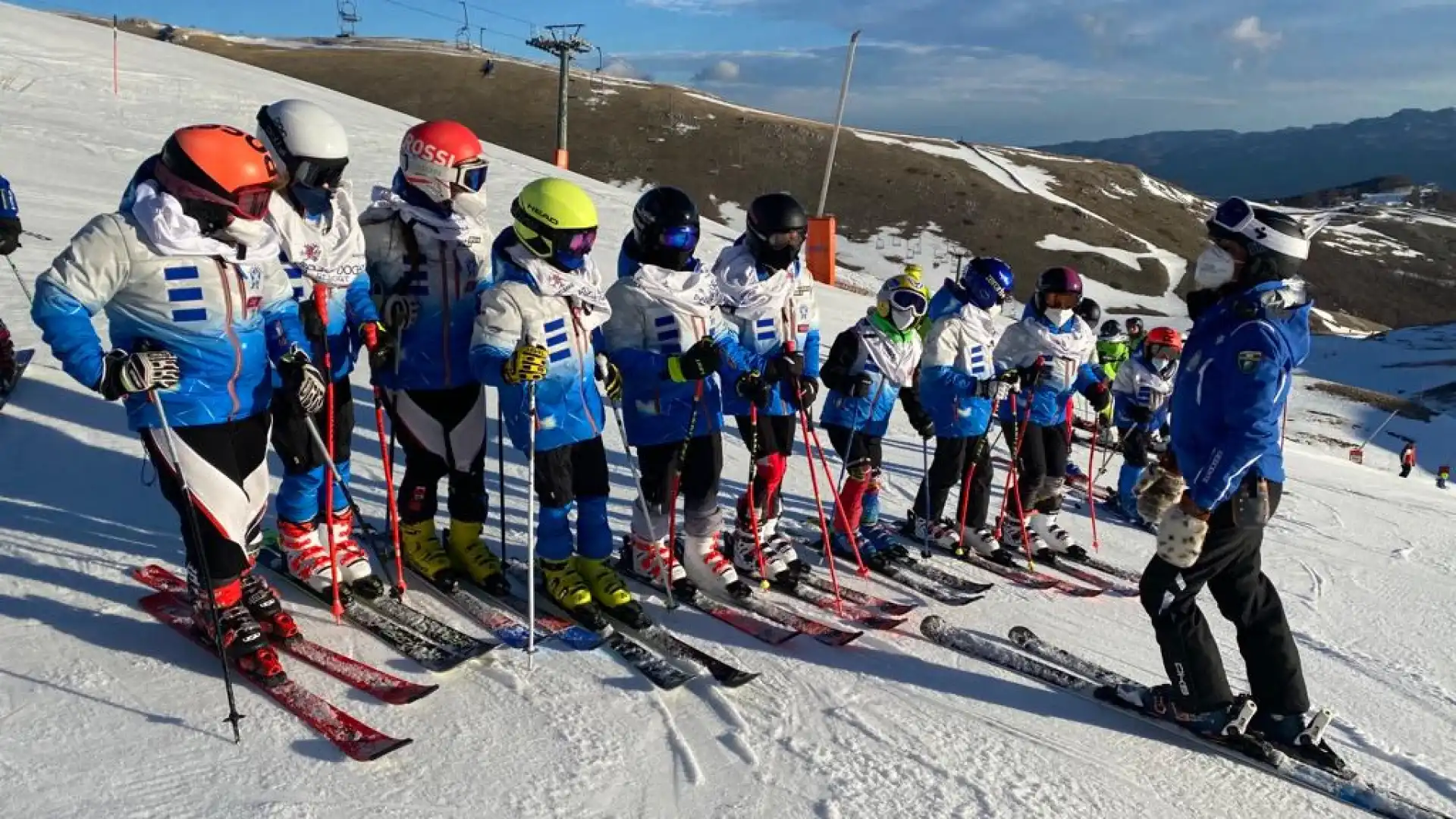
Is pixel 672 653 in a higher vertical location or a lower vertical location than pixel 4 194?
lower

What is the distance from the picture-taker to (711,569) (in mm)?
5539

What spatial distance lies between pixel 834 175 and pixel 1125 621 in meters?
69.8

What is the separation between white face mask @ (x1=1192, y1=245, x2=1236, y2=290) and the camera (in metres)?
3.97

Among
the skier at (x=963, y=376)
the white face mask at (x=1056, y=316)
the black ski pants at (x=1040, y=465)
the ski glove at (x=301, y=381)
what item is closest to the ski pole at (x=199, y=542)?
the ski glove at (x=301, y=381)

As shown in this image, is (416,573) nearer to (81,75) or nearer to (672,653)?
(672,653)

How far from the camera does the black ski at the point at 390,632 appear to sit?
13.9 ft

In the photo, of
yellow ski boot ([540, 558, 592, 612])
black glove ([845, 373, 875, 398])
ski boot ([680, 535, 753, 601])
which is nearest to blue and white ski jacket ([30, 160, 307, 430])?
yellow ski boot ([540, 558, 592, 612])

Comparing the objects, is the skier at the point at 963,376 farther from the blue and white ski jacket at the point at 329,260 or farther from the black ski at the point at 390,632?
the blue and white ski jacket at the point at 329,260

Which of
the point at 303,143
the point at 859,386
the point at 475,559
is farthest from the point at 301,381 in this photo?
the point at 859,386

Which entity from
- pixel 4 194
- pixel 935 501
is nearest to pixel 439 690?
pixel 935 501

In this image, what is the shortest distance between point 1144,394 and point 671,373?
20.8 feet

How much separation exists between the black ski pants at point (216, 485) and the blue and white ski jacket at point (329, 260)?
682 mm

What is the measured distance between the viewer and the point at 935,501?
7047 millimetres

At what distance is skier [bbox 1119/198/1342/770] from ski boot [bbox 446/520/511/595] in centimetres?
332
